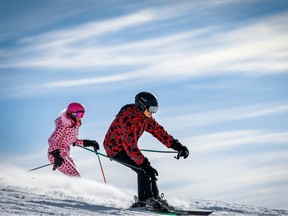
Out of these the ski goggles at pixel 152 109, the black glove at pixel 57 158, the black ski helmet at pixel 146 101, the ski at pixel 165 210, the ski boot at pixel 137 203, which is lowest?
the ski at pixel 165 210

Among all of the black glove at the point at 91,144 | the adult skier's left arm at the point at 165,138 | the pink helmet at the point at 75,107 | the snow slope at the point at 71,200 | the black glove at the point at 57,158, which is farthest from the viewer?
the black glove at the point at 91,144

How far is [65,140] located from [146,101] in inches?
111

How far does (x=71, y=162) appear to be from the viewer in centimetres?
1195

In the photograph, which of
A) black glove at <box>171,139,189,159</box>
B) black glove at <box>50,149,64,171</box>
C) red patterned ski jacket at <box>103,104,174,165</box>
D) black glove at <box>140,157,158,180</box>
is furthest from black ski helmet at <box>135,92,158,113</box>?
black glove at <box>50,149,64,171</box>

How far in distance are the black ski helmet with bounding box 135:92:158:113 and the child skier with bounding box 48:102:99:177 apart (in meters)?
2.33

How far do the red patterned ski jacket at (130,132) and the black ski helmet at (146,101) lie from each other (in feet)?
0.36

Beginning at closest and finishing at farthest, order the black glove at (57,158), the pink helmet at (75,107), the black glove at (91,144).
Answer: the black glove at (57,158) → the pink helmet at (75,107) → the black glove at (91,144)

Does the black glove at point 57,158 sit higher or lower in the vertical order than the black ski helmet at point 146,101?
lower

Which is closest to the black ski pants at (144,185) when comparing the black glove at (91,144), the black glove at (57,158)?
the black glove at (57,158)

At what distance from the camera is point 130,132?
9.38 meters

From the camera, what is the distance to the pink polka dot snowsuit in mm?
11625

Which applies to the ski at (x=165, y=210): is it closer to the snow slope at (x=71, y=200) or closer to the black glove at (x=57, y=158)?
the snow slope at (x=71, y=200)

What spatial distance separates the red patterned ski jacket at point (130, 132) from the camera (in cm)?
932

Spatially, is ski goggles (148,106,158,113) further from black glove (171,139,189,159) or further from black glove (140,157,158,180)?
black glove (171,139,189,159)
